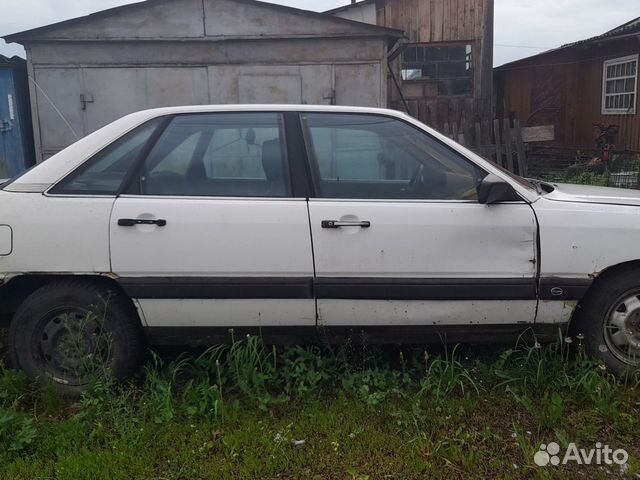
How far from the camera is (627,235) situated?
3.33 m

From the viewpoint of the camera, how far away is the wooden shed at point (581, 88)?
14094 mm

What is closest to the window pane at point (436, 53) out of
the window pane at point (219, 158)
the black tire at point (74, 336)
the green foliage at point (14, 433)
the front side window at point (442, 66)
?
the front side window at point (442, 66)

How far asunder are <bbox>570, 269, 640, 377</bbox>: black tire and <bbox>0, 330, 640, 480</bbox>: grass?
95 millimetres

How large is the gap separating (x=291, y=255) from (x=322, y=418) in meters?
0.86

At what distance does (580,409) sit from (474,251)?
1.00 meters

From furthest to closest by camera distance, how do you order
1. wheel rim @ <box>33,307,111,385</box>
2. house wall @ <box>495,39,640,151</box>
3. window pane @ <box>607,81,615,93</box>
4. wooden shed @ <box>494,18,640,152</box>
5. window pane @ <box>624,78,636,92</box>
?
window pane @ <box>607,81,615,93</box>
house wall @ <box>495,39,640,151</box>
wooden shed @ <box>494,18,640,152</box>
window pane @ <box>624,78,636,92</box>
wheel rim @ <box>33,307,111,385</box>

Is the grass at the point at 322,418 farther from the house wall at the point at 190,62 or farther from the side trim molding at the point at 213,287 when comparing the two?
the house wall at the point at 190,62

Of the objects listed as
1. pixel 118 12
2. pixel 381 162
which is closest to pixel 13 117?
pixel 118 12

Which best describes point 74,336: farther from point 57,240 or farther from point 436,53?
point 436,53

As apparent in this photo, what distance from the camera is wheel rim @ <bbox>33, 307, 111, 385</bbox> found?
3.38m

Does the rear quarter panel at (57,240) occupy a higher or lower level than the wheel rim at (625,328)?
higher

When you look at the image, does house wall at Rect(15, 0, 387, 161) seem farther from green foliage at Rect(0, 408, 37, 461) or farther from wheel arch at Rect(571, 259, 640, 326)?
green foliage at Rect(0, 408, 37, 461)

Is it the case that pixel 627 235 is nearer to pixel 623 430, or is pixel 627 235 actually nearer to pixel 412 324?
pixel 623 430
